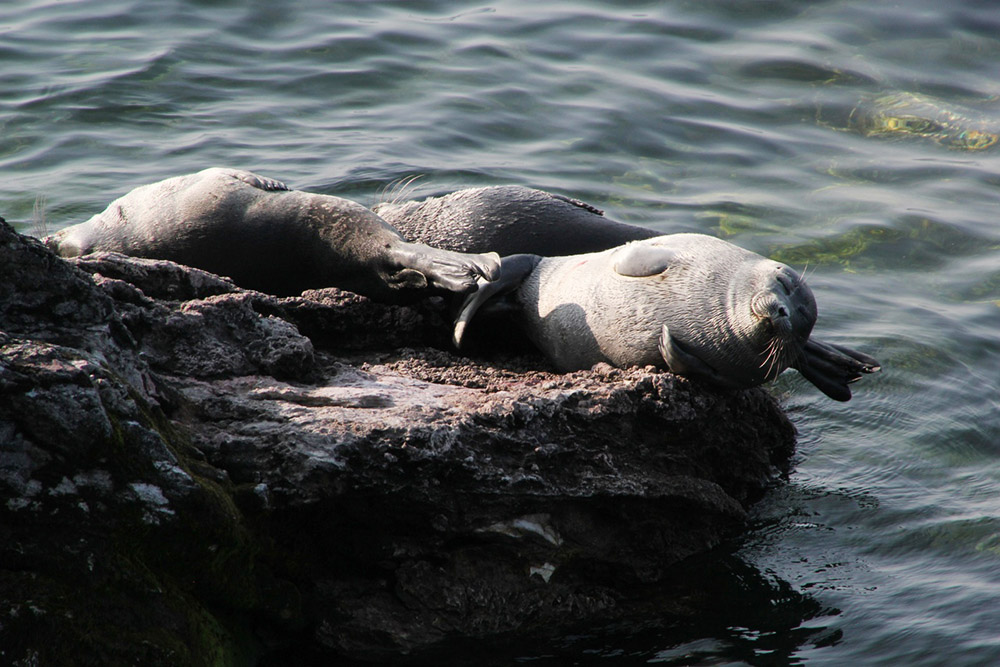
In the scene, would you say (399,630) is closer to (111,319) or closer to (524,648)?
(524,648)

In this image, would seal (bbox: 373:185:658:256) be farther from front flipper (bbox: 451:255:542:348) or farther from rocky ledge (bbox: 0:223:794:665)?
rocky ledge (bbox: 0:223:794:665)

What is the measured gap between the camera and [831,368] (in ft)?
17.1

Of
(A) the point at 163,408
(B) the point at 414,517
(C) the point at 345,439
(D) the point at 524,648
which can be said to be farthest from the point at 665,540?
(A) the point at 163,408

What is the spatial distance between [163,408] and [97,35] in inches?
362

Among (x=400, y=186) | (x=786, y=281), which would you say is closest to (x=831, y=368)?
(x=786, y=281)

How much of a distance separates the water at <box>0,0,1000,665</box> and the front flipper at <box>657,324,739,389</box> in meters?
0.75

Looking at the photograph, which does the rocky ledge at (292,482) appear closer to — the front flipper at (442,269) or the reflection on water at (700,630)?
the reflection on water at (700,630)

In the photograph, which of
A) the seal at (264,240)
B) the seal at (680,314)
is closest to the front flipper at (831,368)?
the seal at (680,314)

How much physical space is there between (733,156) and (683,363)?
5.75m

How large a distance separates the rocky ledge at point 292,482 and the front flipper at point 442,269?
35cm

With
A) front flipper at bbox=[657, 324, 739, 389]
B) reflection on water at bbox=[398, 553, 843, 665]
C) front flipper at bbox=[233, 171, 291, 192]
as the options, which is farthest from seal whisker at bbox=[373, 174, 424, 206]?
reflection on water at bbox=[398, 553, 843, 665]

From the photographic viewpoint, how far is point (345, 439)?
3.89 metres

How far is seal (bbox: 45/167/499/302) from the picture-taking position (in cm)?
543

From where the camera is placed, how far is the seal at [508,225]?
605cm
